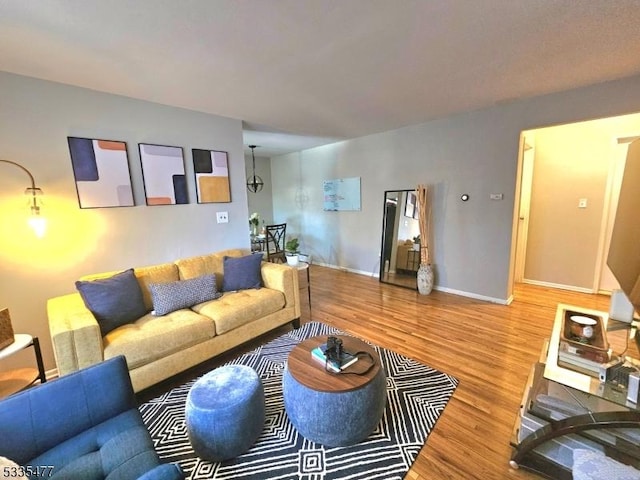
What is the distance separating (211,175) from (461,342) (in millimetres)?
3194

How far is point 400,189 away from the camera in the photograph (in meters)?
4.23

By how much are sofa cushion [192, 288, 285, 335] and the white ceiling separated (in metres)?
1.94

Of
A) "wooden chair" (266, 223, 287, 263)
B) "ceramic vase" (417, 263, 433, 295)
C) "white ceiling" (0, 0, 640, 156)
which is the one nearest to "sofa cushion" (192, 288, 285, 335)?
"wooden chair" (266, 223, 287, 263)

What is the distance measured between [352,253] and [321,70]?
3.44m

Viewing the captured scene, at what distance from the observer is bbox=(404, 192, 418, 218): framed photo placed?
4043 millimetres

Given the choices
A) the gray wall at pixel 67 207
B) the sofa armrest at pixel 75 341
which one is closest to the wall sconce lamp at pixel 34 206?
the gray wall at pixel 67 207

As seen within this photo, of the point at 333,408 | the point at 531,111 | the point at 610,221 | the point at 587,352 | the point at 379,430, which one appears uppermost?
the point at 531,111

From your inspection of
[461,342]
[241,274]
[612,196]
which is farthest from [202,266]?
[612,196]

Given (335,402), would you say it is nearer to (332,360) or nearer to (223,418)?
(332,360)

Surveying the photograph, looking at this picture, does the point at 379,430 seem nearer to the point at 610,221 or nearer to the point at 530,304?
the point at 530,304

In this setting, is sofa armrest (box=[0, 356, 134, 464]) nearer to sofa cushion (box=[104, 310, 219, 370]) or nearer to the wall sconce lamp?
sofa cushion (box=[104, 310, 219, 370])

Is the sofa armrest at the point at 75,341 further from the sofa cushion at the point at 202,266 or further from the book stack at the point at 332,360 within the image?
the book stack at the point at 332,360

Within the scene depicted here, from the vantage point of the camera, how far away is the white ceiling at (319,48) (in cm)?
145

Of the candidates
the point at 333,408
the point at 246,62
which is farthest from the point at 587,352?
the point at 246,62
